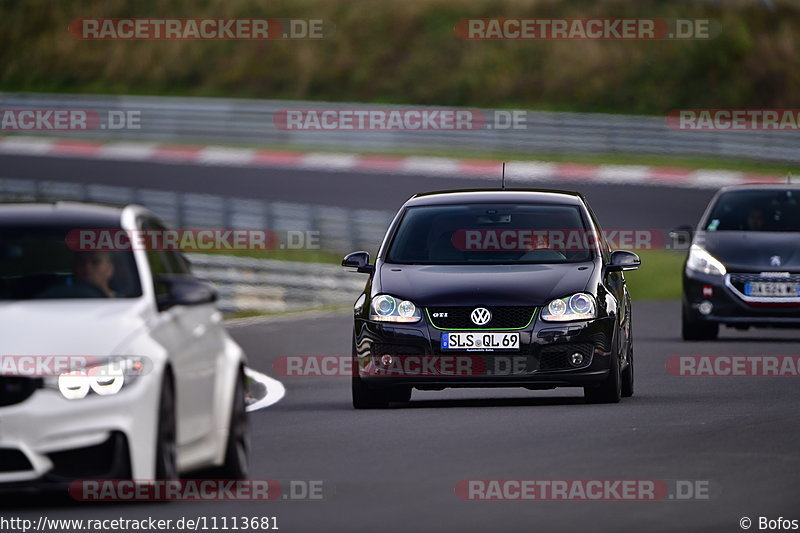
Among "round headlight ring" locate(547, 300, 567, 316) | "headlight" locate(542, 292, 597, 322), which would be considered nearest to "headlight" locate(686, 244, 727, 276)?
"headlight" locate(542, 292, 597, 322)

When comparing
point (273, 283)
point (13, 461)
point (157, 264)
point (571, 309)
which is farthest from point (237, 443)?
point (273, 283)

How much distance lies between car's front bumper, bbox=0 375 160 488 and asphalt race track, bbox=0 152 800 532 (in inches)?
9.3

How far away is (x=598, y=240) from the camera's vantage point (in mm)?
14539

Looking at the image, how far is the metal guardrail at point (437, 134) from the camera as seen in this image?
140 ft

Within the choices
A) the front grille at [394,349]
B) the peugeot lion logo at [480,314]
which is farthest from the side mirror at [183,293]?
the peugeot lion logo at [480,314]

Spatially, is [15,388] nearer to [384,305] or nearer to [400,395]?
[384,305]

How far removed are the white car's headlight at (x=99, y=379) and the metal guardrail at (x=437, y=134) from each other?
113 feet

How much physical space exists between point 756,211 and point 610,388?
23.3 feet

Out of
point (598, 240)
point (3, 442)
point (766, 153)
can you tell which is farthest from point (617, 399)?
point (766, 153)

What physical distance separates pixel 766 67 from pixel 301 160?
→ 15210mm

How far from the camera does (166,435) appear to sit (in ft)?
28.5

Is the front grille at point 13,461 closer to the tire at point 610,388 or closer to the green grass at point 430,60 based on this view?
the tire at point 610,388

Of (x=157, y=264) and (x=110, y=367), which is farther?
(x=157, y=264)

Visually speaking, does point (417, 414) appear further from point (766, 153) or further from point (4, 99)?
point (4, 99)
